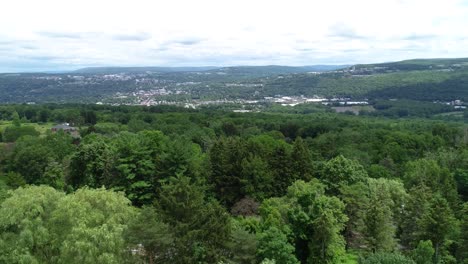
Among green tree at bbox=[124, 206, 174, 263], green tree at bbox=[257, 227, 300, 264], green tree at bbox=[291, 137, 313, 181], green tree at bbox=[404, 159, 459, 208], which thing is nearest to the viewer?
green tree at bbox=[124, 206, 174, 263]

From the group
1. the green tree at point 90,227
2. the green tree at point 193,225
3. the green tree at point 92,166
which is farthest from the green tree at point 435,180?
the green tree at point 92,166

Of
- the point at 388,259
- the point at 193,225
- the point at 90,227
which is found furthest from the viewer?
the point at 388,259

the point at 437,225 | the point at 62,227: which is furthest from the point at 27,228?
the point at 437,225

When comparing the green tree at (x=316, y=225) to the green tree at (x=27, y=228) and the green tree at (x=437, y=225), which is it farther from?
the green tree at (x=27, y=228)

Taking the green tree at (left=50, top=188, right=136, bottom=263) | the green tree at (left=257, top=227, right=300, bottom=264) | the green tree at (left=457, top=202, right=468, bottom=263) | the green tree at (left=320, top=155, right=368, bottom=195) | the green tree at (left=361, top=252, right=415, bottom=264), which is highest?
the green tree at (left=50, top=188, right=136, bottom=263)

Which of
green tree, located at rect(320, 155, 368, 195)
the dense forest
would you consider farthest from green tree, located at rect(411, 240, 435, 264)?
green tree, located at rect(320, 155, 368, 195)

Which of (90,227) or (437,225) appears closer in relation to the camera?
(90,227)

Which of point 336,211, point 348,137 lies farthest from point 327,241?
point 348,137

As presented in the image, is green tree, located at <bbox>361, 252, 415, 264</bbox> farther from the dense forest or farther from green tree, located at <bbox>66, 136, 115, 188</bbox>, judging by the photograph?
green tree, located at <bbox>66, 136, 115, 188</bbox>

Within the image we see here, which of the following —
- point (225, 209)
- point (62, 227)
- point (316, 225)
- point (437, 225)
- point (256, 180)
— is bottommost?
point (437, 225)

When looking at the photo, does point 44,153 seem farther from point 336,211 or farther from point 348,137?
point 348,137

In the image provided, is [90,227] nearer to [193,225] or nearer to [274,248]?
[193,225]
